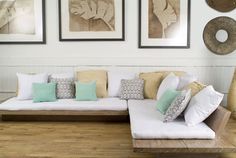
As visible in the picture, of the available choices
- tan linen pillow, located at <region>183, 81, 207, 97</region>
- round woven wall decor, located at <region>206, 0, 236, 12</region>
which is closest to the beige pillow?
tan linen pillow, located at <region>183, 81, 207, 97</region>

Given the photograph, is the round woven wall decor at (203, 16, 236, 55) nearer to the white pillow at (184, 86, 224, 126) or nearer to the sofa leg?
the white pillow at (184, 86, 224, 126)

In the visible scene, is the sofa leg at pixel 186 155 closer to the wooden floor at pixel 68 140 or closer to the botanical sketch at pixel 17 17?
the wooden floor at pixel 68 140

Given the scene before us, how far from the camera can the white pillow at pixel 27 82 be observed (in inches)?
201

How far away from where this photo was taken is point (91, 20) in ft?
18.2

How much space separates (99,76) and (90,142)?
5.60ft

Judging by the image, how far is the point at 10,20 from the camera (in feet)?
18.3

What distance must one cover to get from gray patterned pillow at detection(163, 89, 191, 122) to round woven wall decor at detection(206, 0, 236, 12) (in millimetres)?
2671

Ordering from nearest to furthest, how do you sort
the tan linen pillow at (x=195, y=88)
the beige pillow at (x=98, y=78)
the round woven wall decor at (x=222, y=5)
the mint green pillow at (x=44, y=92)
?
1. the tan linen pillow at (x=195, y=88)
2. the mint green pillow at (x=44, y=92)
3. the beige pillow at (x=98, y=78)
4. the round woven wall decor at (x=222, y=5)

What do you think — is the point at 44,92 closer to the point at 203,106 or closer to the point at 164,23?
the point at 164,23

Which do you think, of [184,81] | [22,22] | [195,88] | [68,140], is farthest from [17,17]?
[195,88]

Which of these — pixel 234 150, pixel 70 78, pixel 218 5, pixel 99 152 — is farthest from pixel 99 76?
pixel 234 150

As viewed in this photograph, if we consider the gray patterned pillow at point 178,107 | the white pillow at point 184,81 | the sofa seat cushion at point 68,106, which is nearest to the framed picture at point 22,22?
the sofa seat cushion at point 68,106

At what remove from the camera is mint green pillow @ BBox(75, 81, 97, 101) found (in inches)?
195

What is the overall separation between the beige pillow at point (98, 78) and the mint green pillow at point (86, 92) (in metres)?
0.20
